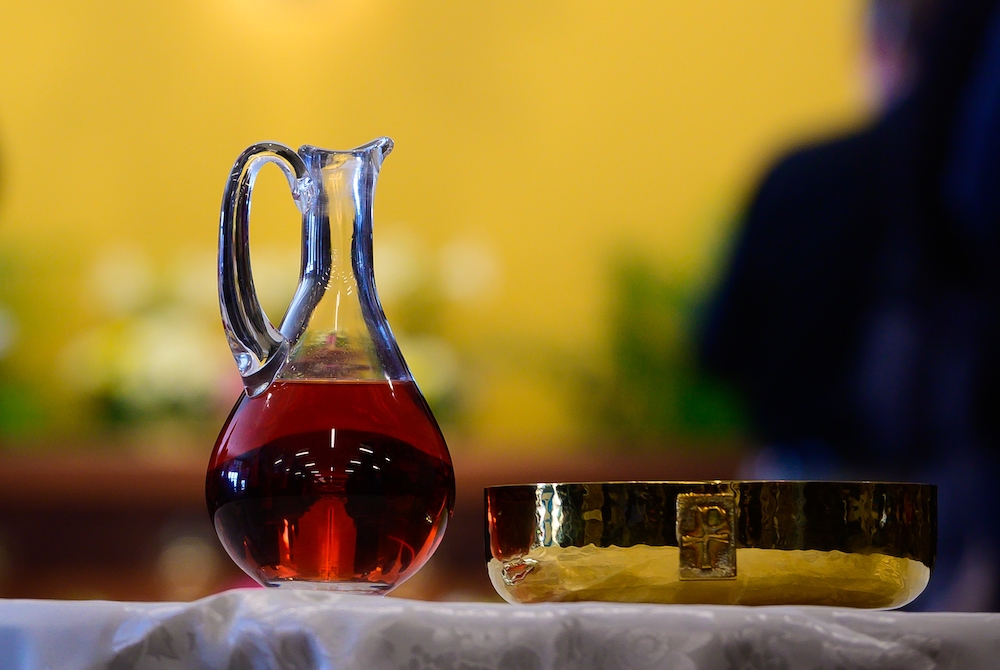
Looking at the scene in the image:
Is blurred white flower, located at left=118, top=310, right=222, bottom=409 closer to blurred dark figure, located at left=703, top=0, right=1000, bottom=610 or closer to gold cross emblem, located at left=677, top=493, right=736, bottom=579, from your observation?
blurred dark figure, located at left=703, top=0, right=1000, bottom=610

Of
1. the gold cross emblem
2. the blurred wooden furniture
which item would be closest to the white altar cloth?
the gold cross emblem

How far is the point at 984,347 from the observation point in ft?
7.03

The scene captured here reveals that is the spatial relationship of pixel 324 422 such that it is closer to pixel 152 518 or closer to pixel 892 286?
pixel 152 518

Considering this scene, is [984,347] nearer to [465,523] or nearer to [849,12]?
[849,12]

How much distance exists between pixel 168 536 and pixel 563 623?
2.05 metres

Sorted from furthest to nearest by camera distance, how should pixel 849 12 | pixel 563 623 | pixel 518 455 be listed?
pixel 849 12, pixel 518 455, pixel 563 623

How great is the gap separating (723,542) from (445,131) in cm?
208

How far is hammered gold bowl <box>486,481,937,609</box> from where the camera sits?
0.32 m

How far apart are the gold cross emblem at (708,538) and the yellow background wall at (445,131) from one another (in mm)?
1967

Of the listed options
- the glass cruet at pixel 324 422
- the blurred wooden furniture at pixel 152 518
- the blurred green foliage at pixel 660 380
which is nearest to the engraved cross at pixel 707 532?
the glass cruet at pixel 324 422

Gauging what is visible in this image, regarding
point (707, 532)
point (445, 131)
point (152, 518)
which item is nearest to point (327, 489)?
point (707, 532)

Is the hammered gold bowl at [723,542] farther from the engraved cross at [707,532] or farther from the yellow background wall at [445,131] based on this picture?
the yellow background wall at [445,131]

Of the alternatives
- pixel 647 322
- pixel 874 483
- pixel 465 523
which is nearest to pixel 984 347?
pixel 647 322

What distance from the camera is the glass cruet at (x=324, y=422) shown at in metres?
0.38
